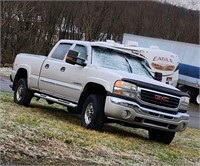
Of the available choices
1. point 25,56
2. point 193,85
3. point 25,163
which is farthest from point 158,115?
point 193,85

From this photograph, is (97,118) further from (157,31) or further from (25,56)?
(157,31)

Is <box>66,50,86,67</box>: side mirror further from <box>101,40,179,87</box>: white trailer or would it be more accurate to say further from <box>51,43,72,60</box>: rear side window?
<box>101,40,179,87</box>: white trailer

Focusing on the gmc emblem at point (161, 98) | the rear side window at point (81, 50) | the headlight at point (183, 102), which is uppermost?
the rear side window at point (81, 50)

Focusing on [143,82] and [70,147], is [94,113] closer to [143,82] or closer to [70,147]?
[143,82]

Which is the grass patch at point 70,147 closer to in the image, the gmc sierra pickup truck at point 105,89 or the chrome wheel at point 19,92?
the gmc sierra pickup truck at point 105,89

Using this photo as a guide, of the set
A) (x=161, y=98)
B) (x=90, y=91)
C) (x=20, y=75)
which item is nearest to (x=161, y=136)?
(x=161, y=98)

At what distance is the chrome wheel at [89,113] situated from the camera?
8738 mm

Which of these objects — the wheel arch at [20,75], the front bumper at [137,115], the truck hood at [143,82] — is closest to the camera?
the front bumper at [137,115]

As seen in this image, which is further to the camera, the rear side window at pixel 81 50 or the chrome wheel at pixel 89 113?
the rear side window at pixel 81 50

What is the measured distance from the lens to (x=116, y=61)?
9688mm

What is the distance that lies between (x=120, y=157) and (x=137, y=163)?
0.28 metres

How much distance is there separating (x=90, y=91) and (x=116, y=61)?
0.94m

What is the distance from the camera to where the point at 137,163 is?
21.8ft

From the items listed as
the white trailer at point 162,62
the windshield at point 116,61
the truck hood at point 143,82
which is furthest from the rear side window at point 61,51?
the white trailer at point 162,62
